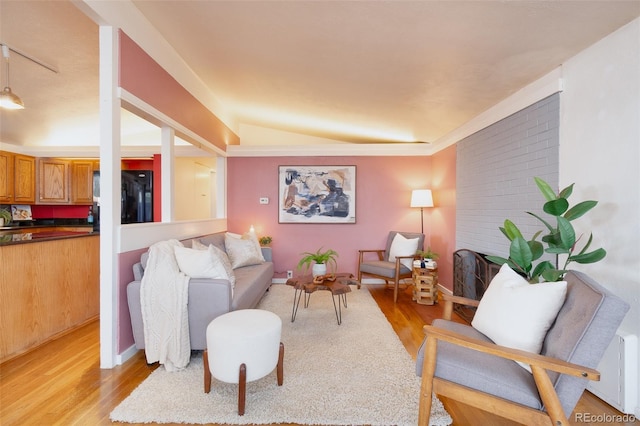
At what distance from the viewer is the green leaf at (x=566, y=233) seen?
176cm

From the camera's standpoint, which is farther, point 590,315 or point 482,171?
point 482,171

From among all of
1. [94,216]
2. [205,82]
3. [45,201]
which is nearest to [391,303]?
[205,82]

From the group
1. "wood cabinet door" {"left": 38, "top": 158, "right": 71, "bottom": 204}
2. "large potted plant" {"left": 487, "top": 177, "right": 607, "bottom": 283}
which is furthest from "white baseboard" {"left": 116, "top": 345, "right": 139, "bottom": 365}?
"wood cabinet door" {"left": 38, "top": 158, "right": 71, "bottom": 204}

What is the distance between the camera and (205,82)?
3801 millimetres

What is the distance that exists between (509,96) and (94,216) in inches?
261

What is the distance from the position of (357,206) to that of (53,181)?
17.4ft

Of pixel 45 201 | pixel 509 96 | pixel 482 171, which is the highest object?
pixel 509 96

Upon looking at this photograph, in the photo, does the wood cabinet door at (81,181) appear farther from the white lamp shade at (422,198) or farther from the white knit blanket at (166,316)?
the white lamp shade at (422,198)

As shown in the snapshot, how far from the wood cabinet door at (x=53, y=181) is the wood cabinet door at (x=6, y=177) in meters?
0.37

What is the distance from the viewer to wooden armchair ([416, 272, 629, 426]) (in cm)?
119

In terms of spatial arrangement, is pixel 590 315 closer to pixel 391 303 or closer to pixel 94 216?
pixel 391 303

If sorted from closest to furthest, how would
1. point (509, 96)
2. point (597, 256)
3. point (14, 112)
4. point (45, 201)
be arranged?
point (597, 256)
point (509, 96)
point (14, 112)
point (45, 201)

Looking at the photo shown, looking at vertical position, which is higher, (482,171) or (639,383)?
(482,171)

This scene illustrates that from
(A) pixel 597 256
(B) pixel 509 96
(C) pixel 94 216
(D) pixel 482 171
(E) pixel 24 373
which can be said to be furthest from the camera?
(C) pixel 94 216
